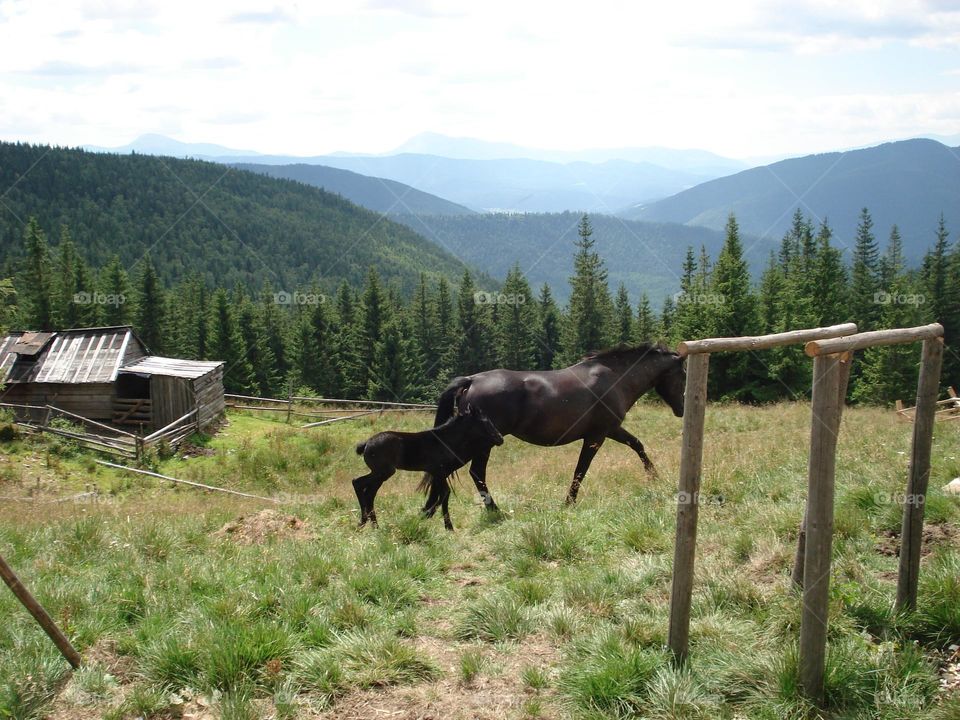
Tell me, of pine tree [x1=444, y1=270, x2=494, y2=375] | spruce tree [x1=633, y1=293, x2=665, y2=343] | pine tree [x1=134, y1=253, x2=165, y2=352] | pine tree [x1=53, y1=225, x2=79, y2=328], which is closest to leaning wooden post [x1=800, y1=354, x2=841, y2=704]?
pine tree [x1=53, y1=225, x2=79, y2=328]

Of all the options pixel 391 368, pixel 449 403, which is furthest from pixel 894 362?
pixel 449 403

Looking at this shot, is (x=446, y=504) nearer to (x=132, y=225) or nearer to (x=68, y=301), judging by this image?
(x=68, y=301)

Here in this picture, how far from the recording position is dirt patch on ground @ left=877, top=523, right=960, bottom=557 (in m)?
6.54

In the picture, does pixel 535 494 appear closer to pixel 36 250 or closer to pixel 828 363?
pixel 828 363

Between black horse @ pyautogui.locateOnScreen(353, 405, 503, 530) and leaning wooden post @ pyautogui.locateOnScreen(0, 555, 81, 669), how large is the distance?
4.57m

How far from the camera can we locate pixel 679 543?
516 cm

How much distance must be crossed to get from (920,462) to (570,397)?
6.28 metres

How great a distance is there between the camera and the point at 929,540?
673 centimetres

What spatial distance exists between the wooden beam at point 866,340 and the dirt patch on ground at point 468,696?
2.93 meters

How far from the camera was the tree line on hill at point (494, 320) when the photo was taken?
48.3 m

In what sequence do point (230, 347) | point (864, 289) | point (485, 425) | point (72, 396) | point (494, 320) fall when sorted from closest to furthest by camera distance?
point (485, 425) → point (72, 396) → point (230, 347) → point (864, 289) → point (494, 320)

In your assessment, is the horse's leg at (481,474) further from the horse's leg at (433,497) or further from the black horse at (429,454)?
the horse's leg at (433,497)

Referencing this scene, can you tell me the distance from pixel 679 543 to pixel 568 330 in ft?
215

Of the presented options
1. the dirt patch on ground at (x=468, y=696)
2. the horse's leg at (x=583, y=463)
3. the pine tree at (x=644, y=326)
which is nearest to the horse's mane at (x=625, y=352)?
the horse's leg at (x=583, y=463)
